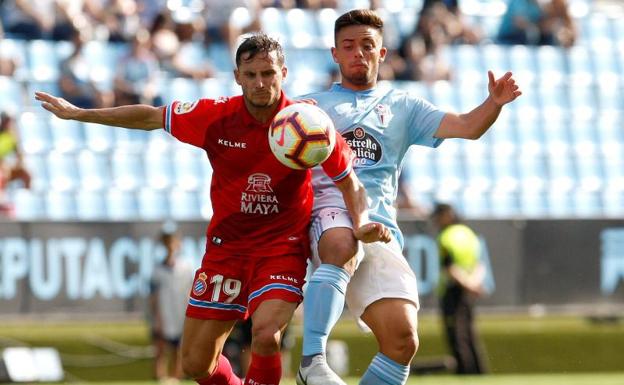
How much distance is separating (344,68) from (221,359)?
1918 millimetres

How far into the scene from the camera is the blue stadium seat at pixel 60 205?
16359mm

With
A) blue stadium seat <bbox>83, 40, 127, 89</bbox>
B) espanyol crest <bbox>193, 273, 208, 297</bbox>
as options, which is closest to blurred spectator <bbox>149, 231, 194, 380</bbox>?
blue stadium seat <bbox>83, 40, 127, 89</bbox>

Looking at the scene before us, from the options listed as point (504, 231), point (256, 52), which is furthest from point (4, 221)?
point (256, 52)

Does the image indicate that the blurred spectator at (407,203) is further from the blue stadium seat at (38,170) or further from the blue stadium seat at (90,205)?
the blue stadium seat at (38,170)

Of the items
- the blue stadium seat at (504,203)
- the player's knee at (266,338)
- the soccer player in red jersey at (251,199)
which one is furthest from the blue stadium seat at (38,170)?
the player's knee at (266,338)

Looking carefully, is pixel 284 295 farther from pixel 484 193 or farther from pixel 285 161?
pixel 484 193

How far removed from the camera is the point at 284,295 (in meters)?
8.06

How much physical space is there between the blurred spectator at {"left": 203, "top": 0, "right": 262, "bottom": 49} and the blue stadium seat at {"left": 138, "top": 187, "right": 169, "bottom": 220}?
95.0 inches

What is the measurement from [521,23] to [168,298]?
7591 millimetres

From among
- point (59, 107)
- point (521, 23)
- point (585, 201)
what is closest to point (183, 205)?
point (585, 201)

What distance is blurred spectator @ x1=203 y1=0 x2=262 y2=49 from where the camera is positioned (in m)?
18.4

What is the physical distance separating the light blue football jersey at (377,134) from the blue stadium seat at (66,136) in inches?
353

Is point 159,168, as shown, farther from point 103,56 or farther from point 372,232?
point 372,232

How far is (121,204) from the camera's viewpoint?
16750 mm
